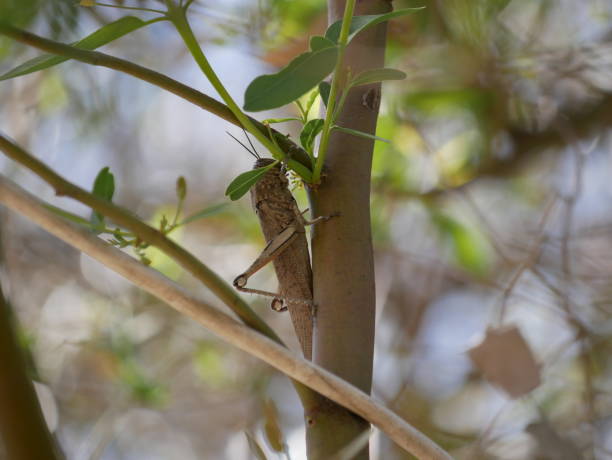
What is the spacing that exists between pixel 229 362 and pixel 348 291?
117 centimetres

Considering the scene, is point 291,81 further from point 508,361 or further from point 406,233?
point 406,233

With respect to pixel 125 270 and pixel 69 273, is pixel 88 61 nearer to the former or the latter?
pixel 125 270

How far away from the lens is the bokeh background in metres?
1.09

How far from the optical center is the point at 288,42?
113cm

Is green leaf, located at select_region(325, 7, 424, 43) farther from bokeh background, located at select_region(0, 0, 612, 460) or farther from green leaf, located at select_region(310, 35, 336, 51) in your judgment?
bokeh background, located at select_region(0, 0, 612, 460)

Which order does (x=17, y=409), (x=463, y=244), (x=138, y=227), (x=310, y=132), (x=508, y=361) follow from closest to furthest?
(x=17, y=409) → (x=138, y=227) → (x=310, y=132) → (x=508, y=361) → (x=463, y=244)

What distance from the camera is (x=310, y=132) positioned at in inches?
17.5

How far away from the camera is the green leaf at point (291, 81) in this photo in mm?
352

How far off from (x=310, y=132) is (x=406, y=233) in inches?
39.2

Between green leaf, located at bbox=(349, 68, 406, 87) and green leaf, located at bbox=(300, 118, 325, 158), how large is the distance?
0.15ft

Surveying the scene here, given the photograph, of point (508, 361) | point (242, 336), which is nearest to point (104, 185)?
point (242, 336)

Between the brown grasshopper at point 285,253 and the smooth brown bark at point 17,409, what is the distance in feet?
1.11

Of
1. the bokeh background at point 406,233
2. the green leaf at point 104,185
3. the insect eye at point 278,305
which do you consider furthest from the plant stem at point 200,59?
the bokeh background at point 406,233

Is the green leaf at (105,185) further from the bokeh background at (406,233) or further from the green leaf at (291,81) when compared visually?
the bokeh background at (406,233)
